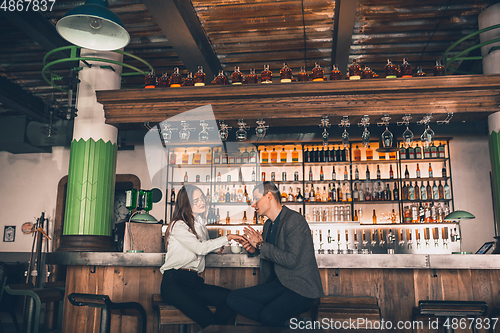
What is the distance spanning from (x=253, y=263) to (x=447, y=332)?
4.69 ft

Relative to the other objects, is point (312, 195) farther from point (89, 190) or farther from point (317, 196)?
point (89, 190)

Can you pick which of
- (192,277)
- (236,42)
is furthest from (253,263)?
(236,42)

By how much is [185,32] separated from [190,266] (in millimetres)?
2475

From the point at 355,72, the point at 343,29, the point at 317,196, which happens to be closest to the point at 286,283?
the point at 355,72

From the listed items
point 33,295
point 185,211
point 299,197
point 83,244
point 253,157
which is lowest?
point 33,295

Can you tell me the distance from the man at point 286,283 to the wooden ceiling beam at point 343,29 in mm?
2144

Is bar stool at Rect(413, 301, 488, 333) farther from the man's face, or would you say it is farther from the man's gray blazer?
the man's face

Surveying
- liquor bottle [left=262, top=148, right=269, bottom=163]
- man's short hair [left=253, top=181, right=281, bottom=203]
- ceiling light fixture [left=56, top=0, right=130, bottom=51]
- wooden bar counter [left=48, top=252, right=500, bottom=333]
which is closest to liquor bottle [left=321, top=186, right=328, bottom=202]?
liquor bottle [left=262, top=148, right=269, bottom=163]

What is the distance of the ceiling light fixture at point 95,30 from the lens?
2.87 metres

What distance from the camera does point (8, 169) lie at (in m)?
7.43

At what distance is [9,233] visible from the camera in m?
7.13

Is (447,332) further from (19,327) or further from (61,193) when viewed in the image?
(61,193)

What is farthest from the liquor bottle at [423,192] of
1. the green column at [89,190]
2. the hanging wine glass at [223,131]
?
the green column at [89,190]

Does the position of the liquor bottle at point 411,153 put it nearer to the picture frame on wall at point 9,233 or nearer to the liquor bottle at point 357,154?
the liquor bottle at point 357,154
